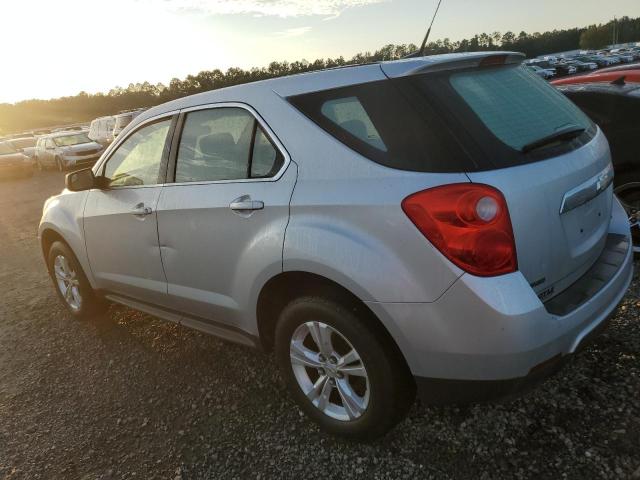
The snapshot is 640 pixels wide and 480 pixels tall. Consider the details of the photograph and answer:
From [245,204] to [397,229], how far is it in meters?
0.86

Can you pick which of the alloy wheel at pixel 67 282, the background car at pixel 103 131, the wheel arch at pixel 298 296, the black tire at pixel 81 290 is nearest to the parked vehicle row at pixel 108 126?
the background car at pixel 103 131

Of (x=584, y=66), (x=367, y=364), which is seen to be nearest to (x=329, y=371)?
(x=367, y=364)

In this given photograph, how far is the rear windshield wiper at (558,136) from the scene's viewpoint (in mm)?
2072

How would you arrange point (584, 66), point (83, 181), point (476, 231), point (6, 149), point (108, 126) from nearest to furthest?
point (476, 231) → point (83, 181) → point (6, 149) → point (108, 126) → point (584, 66)

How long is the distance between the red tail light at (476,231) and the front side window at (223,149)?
904 mm

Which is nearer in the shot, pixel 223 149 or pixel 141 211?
pixel 223 149

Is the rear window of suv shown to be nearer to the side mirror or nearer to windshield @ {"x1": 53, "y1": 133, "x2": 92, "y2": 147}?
the side mirror

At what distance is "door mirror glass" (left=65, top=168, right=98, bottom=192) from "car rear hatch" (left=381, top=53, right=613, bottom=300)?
2.40 meters

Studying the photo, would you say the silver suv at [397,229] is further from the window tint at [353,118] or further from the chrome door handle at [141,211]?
the chrome door handle at [141,211]

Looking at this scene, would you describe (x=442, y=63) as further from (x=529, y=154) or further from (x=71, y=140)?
(x=71, y=140)

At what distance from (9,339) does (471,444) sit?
4.10 metres

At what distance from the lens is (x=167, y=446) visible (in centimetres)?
277

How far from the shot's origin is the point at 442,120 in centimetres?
200

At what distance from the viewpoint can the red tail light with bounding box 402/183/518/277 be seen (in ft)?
6.11
